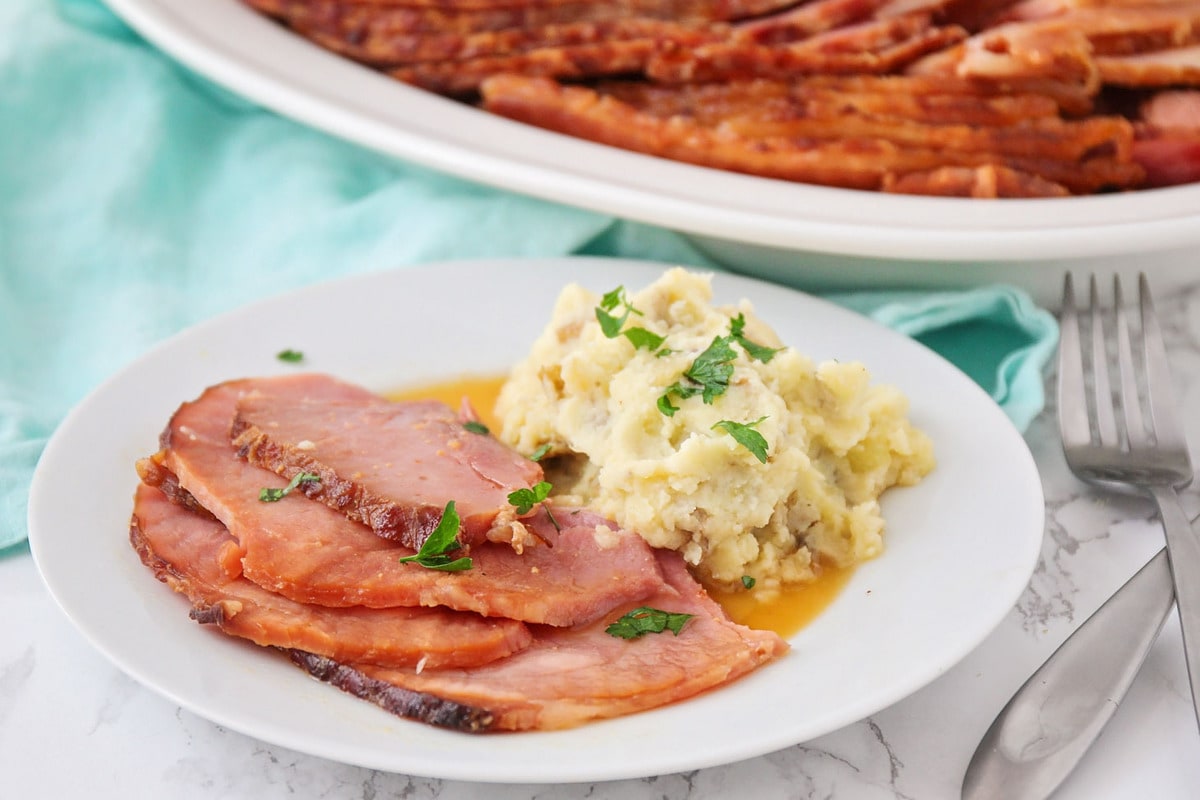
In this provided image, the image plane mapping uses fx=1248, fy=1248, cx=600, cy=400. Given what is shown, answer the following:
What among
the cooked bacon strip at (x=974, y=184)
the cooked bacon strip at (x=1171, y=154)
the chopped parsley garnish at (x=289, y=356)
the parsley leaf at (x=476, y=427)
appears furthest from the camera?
the cooked bacon strip at (x=1171, y=154)

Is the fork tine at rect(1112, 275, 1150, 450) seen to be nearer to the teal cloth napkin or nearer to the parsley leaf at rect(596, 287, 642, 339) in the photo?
the teal cloth napkin

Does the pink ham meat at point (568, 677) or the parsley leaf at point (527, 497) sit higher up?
the parsley leaf at point (527, 497)

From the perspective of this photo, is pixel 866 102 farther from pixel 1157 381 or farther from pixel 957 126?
pixel 1157 381

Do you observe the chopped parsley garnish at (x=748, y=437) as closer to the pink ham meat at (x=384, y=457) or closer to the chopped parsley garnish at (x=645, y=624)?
the chopped parsley garnish at (x=645, y=624)

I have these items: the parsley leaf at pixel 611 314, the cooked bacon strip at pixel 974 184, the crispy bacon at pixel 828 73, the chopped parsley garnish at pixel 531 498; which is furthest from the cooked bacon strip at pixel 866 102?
the chopped parsley garnish at pixel 531 498

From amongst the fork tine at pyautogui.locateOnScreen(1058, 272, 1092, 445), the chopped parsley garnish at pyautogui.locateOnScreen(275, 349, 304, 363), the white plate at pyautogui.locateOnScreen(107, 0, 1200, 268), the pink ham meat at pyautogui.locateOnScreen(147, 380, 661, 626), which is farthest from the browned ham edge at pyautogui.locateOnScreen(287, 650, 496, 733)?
the white plate at pyautogui.locateOnScreen(107, 0, 1200, 268)

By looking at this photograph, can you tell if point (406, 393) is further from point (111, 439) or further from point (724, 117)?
point (724, 117)
